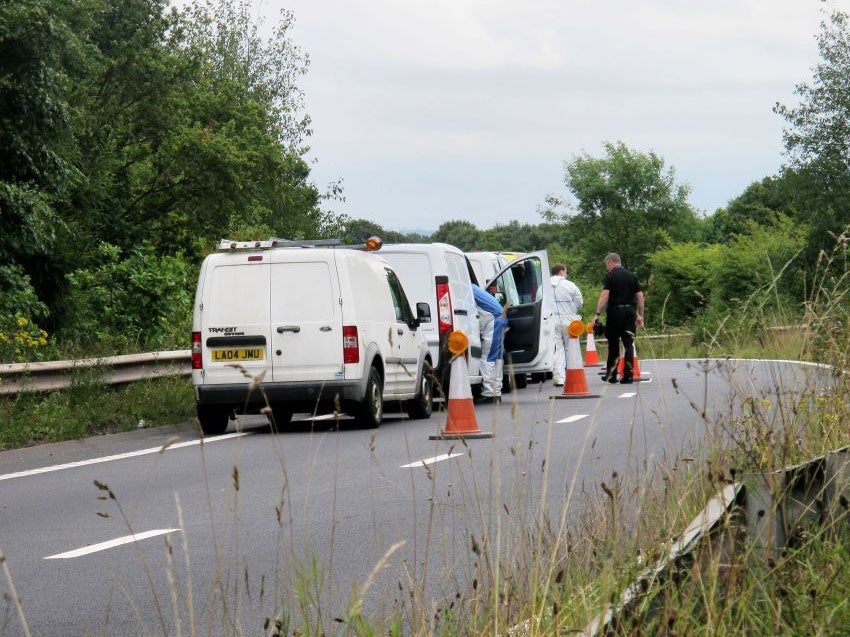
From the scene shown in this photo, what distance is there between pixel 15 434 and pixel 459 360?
4.44 metres

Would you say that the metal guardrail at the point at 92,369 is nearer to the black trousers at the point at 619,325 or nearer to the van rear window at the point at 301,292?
the van rear window at the point at 301,292

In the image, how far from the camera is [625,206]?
112312 millimetres

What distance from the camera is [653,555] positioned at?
5.22 meters

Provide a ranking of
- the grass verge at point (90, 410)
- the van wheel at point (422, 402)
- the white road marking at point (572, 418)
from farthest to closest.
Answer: the van wheel at point (422, 402) < the white road marking at point (572, 418) < the grass verge at point (90, 410)

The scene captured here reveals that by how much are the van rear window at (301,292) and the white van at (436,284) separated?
10.00 feet

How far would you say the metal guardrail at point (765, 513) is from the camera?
4.21 metres

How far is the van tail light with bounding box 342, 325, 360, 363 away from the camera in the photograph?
1581cm

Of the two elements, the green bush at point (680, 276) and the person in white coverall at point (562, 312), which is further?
the green bush at point (680, 276)

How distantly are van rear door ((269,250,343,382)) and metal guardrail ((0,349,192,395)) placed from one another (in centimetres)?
252

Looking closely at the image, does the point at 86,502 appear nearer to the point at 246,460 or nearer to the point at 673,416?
the point at 246,460

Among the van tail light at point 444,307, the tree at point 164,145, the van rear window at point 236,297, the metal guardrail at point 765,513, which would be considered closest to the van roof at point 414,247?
the van tail light at point 444,307

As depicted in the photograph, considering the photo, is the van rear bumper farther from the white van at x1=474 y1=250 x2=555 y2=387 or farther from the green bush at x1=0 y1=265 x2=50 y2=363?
the white van at x1=474 y1=250 x2=555 y2=387

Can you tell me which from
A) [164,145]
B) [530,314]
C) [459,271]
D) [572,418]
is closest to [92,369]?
[459,271]

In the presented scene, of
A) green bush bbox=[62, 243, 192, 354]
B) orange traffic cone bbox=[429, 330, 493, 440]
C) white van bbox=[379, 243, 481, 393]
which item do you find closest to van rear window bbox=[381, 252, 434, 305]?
white van bbox=[379, 243, 481, 393]
